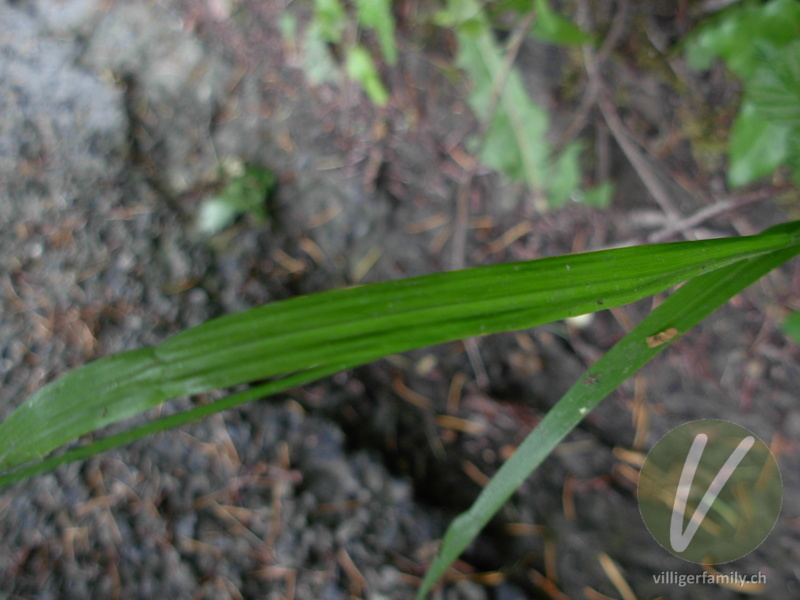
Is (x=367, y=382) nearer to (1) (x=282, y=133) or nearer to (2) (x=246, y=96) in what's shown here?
(1) (x=282, y=133)

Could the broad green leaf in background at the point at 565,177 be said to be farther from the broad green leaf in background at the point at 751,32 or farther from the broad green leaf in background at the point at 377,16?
the broad green leaf in background at the point at 377,16

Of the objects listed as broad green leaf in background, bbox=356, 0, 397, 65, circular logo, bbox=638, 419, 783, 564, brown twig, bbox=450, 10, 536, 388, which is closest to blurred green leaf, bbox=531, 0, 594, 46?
brown twig, bbox=450, 10, 536, 388

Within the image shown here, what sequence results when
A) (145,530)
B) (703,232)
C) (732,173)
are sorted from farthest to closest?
(703,232), (732,173), (145,530)

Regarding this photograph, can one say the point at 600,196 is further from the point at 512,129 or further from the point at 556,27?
the point at 556,27

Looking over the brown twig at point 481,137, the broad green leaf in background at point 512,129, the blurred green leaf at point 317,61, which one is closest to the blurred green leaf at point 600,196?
the broad green leaf in background at point 512,129

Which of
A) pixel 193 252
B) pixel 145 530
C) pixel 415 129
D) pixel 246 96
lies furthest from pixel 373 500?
pixel 246 96

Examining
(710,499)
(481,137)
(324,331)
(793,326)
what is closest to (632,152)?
(481,137)

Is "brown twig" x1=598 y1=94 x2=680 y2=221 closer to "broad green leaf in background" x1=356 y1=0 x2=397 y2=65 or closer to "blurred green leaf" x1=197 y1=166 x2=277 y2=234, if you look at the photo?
"broad green leaf in background" x1=356 y1=0 x2=397 y2=65
